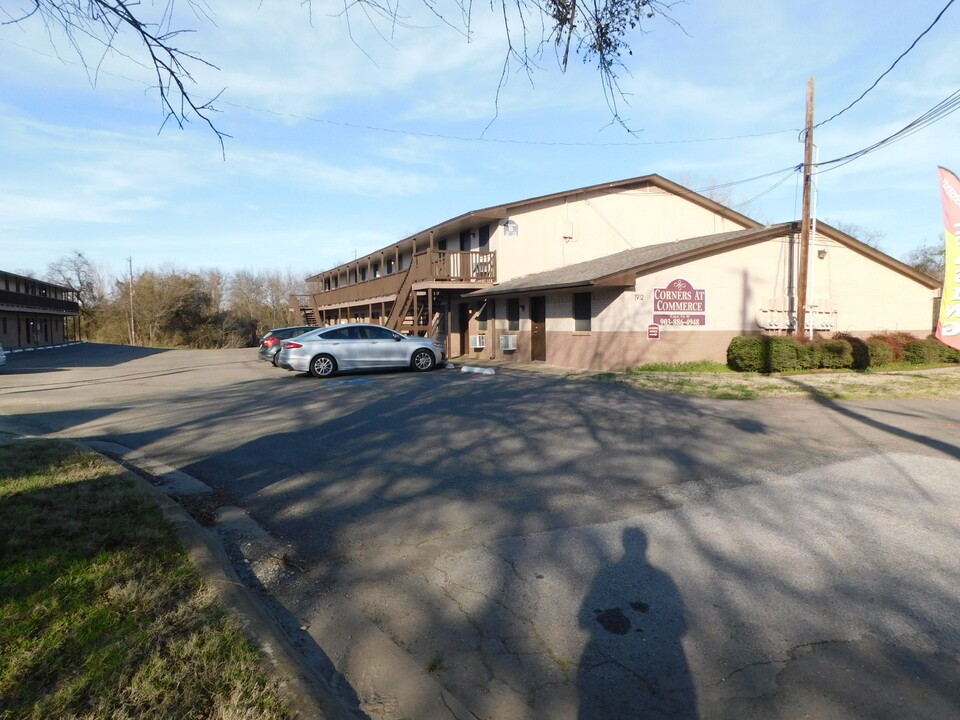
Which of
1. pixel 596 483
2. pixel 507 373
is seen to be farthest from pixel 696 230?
pixel 596 483

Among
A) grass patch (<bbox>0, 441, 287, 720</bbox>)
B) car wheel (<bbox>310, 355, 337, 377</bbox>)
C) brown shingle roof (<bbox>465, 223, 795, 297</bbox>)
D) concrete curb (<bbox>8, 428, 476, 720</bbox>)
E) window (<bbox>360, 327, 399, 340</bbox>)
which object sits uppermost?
brown shingle roof (<bbox>465, 223, 795, 297</bbox>)

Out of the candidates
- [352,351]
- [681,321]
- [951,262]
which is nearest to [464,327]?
[352,351]

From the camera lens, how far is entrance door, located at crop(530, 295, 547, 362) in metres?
22.2

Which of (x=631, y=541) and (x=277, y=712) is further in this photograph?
(x=631, y=541)

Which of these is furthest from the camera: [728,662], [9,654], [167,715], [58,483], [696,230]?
[696,230]

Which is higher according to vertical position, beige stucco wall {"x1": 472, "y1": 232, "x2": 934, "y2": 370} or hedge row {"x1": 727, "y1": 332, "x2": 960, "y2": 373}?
beige stucco wall {"x1": 472, "y1": 232, "x2": 934, "y2": 370}

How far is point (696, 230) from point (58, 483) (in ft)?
82.4

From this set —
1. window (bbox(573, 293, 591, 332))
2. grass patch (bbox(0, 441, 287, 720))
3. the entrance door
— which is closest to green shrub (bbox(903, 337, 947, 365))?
window (bbox(573, 293, 591, 332))

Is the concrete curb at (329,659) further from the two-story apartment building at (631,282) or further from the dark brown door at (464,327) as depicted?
the dark brown door at (464,327)

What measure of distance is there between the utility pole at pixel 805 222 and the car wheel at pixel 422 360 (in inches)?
442

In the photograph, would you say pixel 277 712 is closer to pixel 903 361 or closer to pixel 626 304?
pixel 626 304

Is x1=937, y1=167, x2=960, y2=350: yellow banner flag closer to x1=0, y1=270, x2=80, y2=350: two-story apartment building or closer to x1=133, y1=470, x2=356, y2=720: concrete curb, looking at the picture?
x1=133, y1=470, x2=356, y2=720: concrete curb

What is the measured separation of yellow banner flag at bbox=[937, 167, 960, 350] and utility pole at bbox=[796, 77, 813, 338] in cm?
948

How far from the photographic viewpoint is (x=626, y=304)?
18703mm
